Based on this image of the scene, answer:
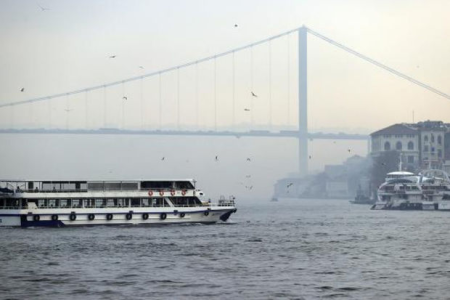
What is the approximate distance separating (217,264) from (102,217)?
92.5ft

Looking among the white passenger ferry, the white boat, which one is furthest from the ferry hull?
the white boat

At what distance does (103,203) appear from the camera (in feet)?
256

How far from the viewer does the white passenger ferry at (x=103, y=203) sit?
75312 mm

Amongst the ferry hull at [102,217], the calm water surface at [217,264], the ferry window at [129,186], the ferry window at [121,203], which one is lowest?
the calm water surface at [217,264]

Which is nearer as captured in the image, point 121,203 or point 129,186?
point 121,203

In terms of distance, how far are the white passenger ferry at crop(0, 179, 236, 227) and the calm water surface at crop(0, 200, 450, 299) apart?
1.49 m

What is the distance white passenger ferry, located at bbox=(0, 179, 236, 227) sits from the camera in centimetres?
7531

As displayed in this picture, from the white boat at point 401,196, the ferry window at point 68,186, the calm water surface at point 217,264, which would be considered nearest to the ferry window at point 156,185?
the calm water surface at point 217,264

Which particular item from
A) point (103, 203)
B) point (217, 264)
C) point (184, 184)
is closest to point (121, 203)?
point (103, 203)

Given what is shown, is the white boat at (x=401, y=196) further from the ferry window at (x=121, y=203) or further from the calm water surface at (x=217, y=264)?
the ferry window at (x=121, y=203)

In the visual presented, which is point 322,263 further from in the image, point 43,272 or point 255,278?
point 43,272

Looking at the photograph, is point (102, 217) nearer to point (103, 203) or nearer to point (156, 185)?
point (103, 203)

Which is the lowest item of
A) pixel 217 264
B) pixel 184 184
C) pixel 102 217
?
pixel 217 264

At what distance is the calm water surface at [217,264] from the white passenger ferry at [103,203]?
1494mm
